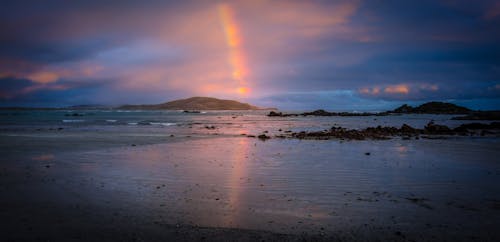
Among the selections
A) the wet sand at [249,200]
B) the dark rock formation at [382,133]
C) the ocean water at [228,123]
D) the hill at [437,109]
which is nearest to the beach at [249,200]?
the wet sand at [249,200]

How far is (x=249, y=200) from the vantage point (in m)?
8.34

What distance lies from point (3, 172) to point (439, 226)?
564 inches

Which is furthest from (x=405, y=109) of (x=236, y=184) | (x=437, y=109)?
(x=236, y=184)

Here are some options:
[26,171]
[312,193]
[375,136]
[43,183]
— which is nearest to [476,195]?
[312,193]

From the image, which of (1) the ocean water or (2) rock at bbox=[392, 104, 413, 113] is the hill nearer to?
(2) rock at bbox=[392, 104, 413, 113]

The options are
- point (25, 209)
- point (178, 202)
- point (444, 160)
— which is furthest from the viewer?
point (444, 160)

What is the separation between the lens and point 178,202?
8.14 meters

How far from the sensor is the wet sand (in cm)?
620

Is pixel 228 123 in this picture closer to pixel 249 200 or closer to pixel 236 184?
pixel 236 184

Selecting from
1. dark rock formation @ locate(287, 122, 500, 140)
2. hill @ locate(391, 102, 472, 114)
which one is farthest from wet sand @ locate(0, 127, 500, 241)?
hill @ locate(391, 102, 472, 114)

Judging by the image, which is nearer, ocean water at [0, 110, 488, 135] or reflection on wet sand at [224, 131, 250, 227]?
reflection on wet sand at [224, 131, 250, 227]

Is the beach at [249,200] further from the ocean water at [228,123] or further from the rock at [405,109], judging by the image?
the rock at [405,109]

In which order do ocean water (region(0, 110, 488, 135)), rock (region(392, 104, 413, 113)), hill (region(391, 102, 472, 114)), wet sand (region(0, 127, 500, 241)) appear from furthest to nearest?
1. rock (region(392, 104, 413, 113))
2. hill (region(391, 102, 472, 114))
3. ocean water (region(0, 110, 488, 135))
4. wet sand (region(0, 127, 500, 241))

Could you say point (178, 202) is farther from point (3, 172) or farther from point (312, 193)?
point (3, 172)
